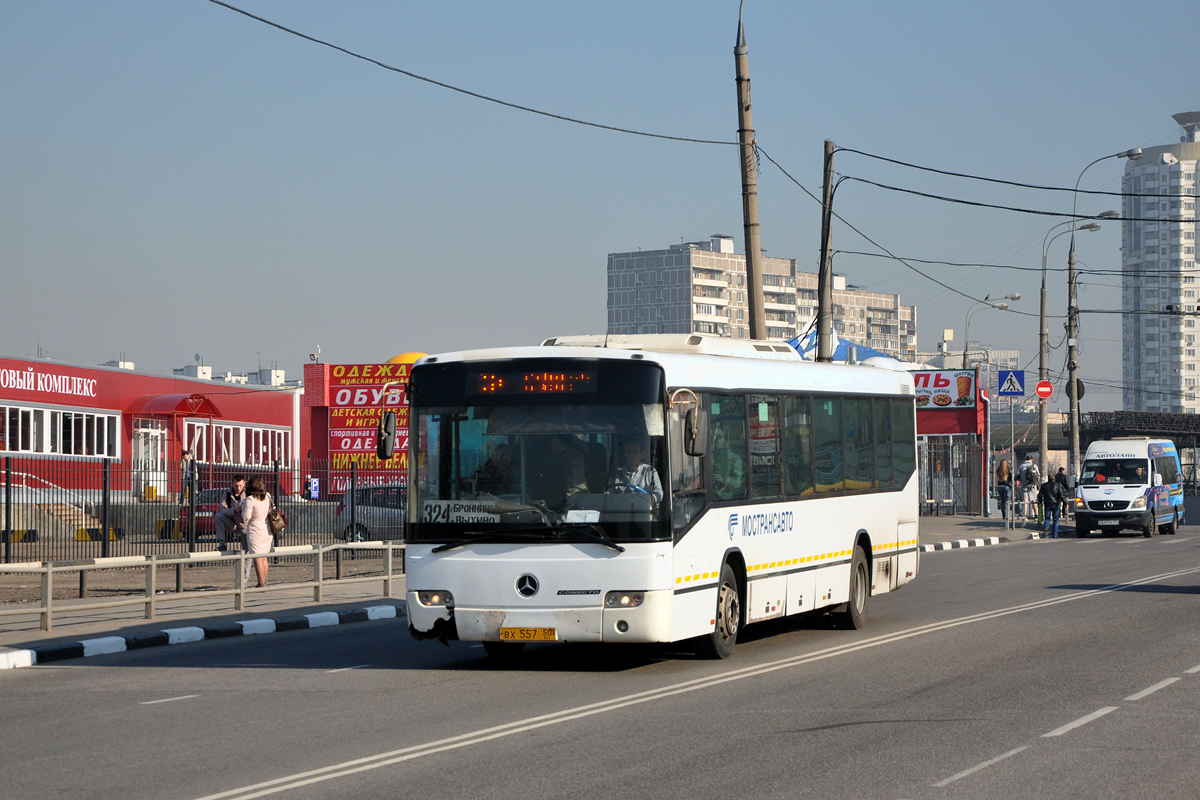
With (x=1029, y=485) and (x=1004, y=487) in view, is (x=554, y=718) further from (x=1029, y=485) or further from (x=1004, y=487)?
(x=1029, y=485)

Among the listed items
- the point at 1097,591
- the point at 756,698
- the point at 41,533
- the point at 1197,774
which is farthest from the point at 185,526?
the point at 1197,774

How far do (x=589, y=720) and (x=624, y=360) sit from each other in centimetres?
363

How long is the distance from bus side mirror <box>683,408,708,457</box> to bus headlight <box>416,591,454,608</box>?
235 centimetres

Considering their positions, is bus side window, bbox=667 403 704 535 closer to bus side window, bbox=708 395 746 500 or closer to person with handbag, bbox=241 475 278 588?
bus side window, bbox=708 395 746 500

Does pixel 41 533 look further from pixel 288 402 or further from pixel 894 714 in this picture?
pixel 288 402

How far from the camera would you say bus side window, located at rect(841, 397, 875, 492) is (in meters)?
16.1

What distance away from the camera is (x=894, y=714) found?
9.91m

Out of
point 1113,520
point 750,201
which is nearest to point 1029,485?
point 1113,520

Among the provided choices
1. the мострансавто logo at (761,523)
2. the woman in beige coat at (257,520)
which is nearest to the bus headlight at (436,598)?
the мострансавто logo at (761,523)

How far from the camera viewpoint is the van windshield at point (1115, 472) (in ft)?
131

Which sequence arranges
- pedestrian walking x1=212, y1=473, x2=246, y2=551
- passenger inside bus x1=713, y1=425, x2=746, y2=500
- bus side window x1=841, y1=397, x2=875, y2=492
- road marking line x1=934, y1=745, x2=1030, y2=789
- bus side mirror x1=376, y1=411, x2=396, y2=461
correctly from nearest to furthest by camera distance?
1. road marking line x1=934, y1=745, x2=1030, y2=789
2. bus side mirror x1=376, y1=411, x2=396, y2=461
3. passenger inside bus x1=713, y1=425, x2=746, y2=500
4. bus side window x1=841, y1=397, x2=875, y2=492
5. pedestrian walking x1=212, y1=473, x2=246, y2=551

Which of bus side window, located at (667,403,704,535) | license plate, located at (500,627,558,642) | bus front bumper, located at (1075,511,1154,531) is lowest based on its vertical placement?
bus front bumper, located at (1075,511,1154,531)

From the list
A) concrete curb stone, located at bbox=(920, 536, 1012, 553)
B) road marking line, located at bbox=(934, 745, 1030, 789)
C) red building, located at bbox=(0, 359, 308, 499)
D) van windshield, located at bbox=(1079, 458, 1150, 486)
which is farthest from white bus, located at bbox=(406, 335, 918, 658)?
van windshield, located at bbox=(1079, 458, 1150, 486)

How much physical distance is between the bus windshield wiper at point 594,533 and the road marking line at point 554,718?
123 centimetres
